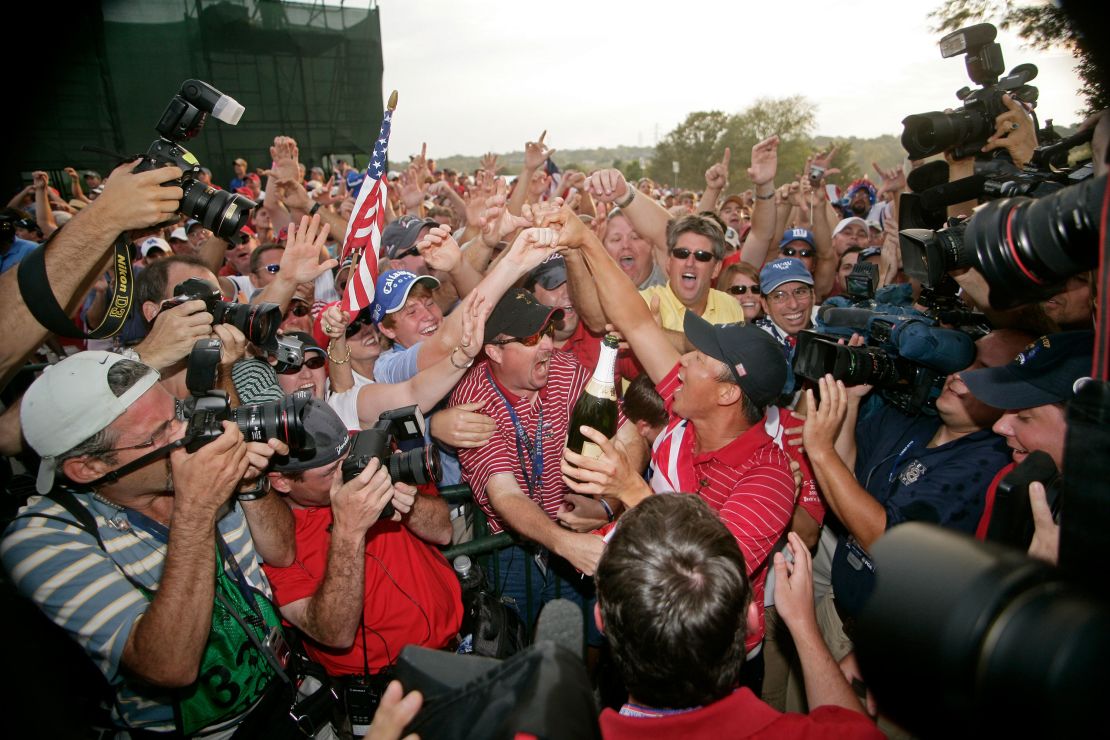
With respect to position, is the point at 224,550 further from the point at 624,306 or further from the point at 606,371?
the point at 624,306

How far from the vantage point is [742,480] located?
2.49 meters

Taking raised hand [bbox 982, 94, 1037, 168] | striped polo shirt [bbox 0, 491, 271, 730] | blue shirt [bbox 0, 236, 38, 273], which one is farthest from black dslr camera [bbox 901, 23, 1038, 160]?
blue shirt [bbox 0, 236, 38, 273]

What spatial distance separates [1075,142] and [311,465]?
11.0ft

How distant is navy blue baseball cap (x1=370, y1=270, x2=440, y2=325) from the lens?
161 inches

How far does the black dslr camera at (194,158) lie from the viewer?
113 inches

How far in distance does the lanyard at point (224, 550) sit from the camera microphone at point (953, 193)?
11.4 ft

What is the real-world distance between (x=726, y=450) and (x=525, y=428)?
107 centimetres

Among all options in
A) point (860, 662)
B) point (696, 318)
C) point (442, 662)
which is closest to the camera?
point (860, 662)

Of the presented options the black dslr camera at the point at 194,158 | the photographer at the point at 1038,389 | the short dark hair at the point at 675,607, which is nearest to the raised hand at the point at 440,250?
the black dslr camera at the point at 194,158

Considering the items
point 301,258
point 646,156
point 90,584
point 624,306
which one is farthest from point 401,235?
point 646,156

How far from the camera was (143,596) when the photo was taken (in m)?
2.04

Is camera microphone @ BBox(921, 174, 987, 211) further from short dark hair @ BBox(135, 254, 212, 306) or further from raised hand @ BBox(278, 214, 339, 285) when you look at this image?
short dark hair @ BBox(135, 254, 212, 306)

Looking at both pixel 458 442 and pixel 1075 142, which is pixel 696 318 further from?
pixel 1075 142

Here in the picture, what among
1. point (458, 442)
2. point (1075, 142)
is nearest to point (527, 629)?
point (458, 442)
